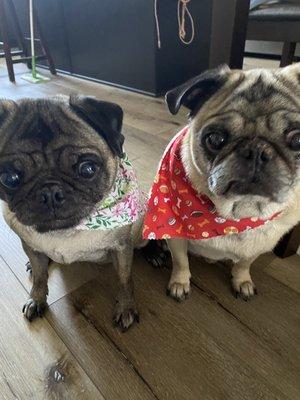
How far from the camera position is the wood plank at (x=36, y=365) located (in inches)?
46.8

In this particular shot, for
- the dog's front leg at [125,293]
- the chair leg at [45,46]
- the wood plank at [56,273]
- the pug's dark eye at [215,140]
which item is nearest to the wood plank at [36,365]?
the wood plank at [56,273]

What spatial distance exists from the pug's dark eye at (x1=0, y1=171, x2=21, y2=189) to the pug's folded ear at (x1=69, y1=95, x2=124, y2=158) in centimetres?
27

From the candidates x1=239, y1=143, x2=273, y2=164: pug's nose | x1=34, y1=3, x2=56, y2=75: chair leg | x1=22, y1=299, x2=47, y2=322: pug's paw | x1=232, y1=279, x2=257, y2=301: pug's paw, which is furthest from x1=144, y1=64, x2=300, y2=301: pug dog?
x1=34, y1=3, x2=56, y2=75: chair leg

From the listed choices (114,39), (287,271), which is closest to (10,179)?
(287,271)

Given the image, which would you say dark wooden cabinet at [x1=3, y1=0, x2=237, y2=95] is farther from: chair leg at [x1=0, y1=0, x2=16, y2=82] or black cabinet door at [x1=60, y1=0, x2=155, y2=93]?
chair leg at [x1=0, y1=0, x2=16, y2=82]

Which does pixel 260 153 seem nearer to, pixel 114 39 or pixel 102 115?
pixel 102 115

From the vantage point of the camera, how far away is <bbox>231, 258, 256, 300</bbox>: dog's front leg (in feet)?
4.87

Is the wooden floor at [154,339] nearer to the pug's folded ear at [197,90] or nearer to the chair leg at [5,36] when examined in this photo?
the pug's folded ear at [197,90]

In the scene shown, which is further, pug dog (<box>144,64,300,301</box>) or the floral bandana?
the floral bandana

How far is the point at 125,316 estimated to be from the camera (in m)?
1.39

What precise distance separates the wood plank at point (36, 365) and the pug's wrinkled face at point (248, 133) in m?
0.84

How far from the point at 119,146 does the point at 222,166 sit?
331mm

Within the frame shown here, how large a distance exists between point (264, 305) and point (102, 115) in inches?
41.0

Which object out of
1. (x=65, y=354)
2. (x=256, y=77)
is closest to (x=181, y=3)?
(x=256, y=77)
